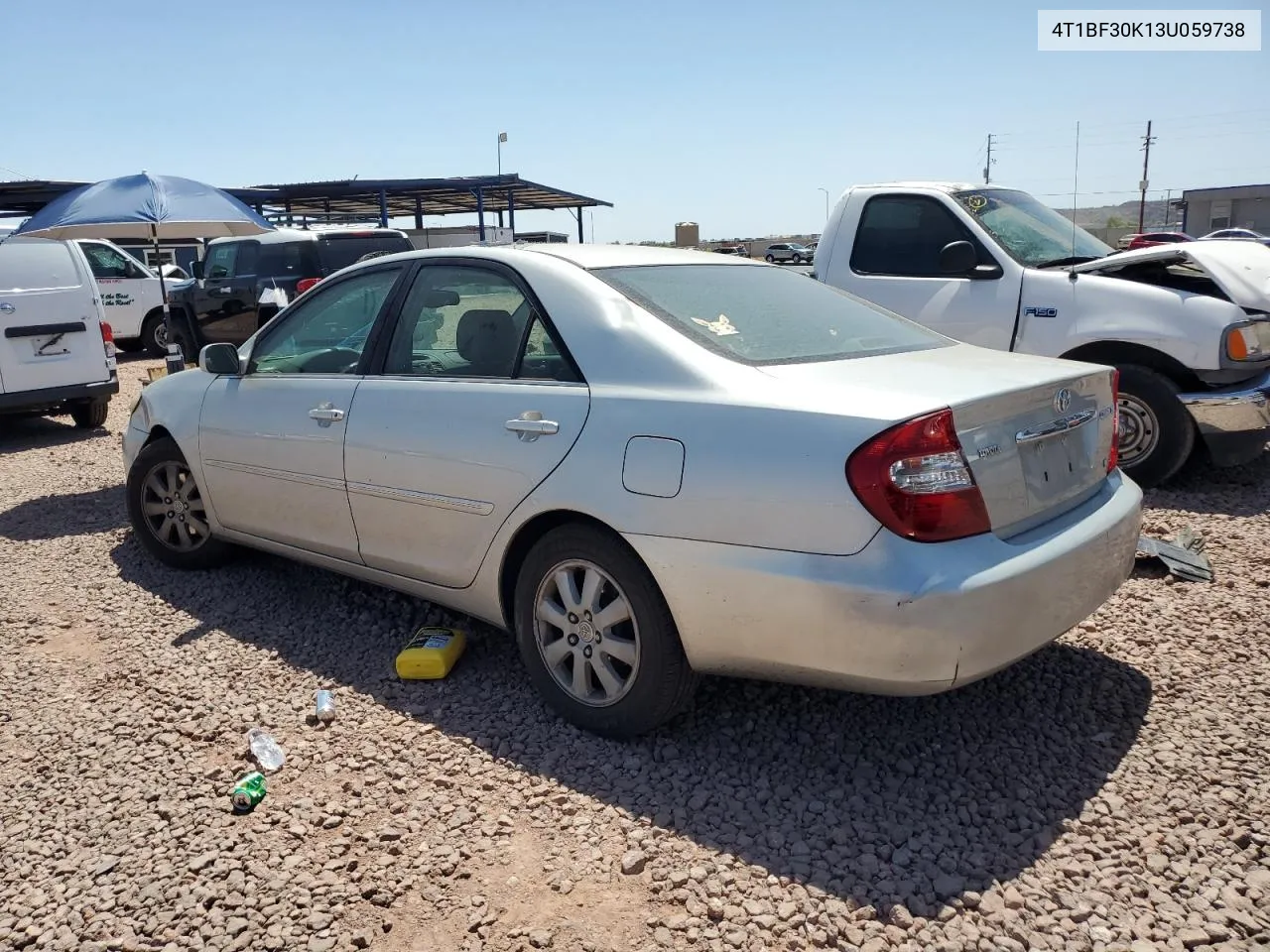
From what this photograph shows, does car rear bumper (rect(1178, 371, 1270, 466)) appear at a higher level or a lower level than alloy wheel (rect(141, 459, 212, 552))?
higher

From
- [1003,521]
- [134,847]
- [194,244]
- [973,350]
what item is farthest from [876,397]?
[194,244]

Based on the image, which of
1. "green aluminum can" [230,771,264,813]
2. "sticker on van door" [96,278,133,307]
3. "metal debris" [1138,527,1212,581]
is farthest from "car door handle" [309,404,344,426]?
"sticker on van door" [96,278,133,307]

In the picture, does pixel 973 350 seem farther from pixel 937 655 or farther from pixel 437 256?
pixel 437 256

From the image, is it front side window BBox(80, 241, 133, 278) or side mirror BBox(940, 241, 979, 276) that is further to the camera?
front side window BBox(80, 241, 133, 278)

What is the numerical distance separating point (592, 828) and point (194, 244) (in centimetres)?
2521

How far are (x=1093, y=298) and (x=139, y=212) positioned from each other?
7555 mm

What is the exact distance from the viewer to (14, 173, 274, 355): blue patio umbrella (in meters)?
8.38

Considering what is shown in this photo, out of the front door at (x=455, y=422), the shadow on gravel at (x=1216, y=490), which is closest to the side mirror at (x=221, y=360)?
the front door at (x=455, y=422)

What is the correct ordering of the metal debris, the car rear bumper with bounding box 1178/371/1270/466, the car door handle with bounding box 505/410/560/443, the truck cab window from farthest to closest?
1. the truck cab window
2. the car rear bumper with bounding box 1178/371/1270/466
3. the metal debris
4. the car door handle with bounding box 505/410/560/443

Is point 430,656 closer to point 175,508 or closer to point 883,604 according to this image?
point 883,604

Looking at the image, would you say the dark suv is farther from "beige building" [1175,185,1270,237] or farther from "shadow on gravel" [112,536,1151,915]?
"beige building" [1175,185,1270,237]

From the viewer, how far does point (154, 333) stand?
16516 mm

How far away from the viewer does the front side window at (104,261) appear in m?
15.6

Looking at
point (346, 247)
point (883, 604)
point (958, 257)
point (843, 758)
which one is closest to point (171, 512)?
point (843, 758)
